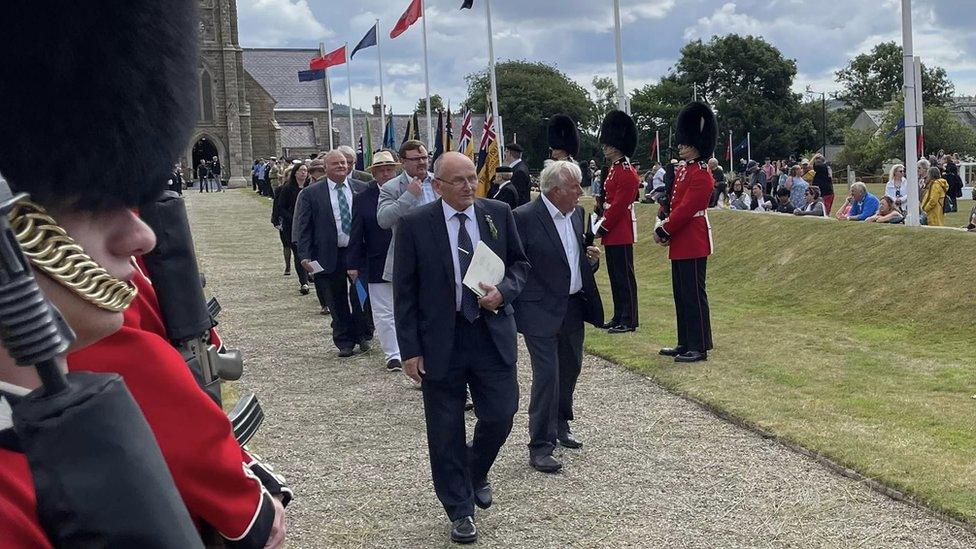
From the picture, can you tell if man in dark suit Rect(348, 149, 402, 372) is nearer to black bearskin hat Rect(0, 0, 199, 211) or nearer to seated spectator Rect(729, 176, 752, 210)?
black bearskin hat Rect(0, 0, 199, 211)

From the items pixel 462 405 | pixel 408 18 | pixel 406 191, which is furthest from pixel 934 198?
pixel 408 18

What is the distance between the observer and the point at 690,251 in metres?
9.60

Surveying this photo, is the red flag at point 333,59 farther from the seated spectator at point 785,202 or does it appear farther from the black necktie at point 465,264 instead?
the black necktie at point 465,264

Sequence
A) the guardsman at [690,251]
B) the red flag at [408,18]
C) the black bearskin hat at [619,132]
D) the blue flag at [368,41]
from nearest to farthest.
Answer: the guardsman at [690,251]
the black bearskin hat at [619,132]
the red flag at [408,18]
the blue flag at [368,41]

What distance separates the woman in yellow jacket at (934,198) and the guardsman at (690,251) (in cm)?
876

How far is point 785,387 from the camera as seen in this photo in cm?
814

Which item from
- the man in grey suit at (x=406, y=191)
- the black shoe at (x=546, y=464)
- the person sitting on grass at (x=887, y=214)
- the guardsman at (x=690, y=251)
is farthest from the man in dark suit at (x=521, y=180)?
the black shoe at (x=546, y=464)

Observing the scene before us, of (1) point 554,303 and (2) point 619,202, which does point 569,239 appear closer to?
(1) point 554,303

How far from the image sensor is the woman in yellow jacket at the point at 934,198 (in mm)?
16781

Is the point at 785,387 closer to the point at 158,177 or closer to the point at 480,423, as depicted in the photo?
the point at 480,423

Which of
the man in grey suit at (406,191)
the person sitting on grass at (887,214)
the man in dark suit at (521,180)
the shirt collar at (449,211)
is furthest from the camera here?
the person sitting on grass at (887,214)

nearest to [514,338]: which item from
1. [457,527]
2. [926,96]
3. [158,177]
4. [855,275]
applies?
[457,527]

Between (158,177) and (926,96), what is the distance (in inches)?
3848

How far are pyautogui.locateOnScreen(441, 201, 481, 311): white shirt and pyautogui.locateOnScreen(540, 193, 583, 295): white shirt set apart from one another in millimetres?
1294
